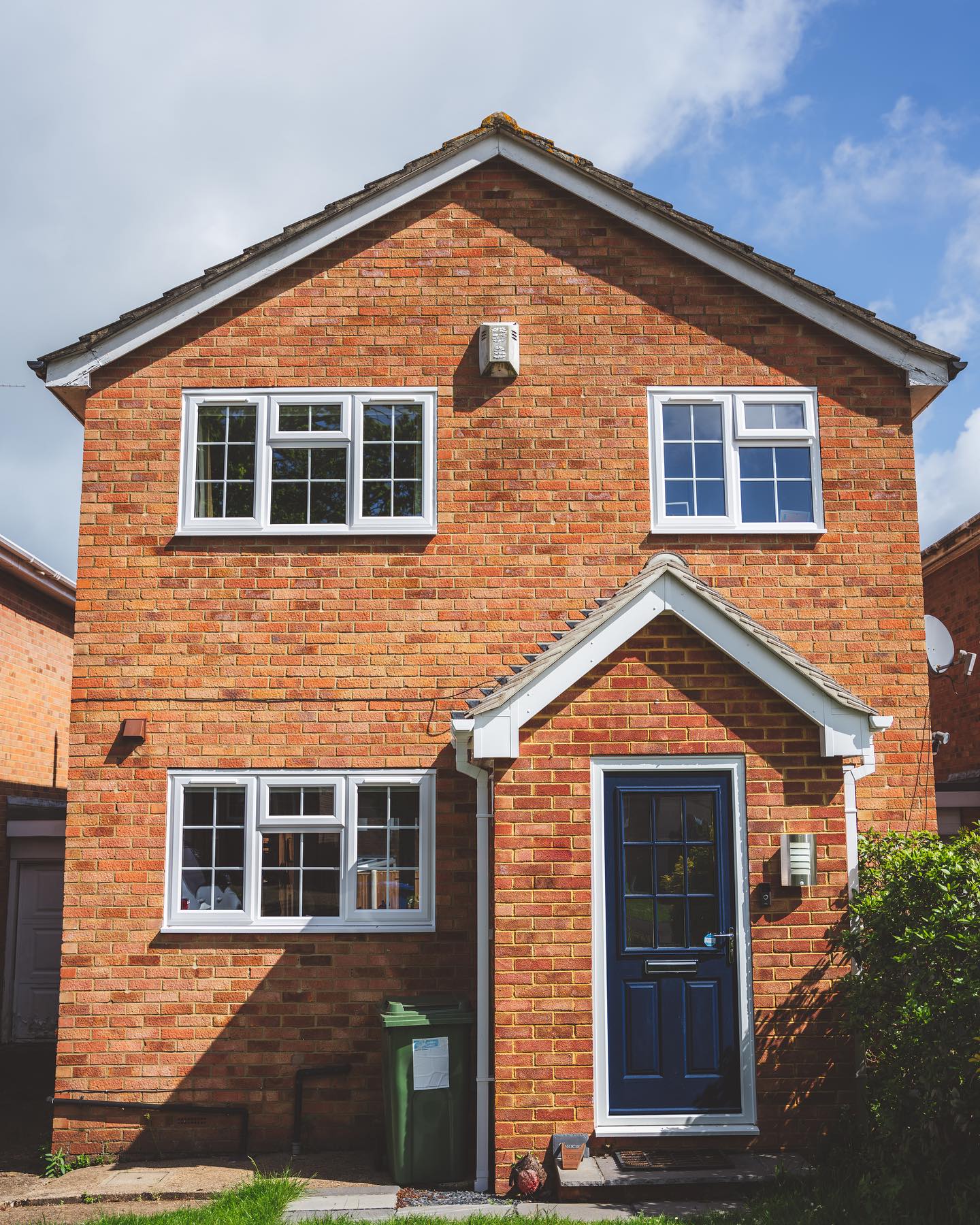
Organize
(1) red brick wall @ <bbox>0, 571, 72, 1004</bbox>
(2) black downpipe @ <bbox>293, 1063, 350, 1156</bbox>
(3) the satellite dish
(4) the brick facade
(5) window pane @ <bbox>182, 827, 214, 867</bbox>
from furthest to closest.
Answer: (1) red brick wall @ <bbox>0, 571, 72, 1004</bbox>, (4) the brick facade, (3) the satellite dish, (5) window pane @ <bbox>182, 827, 214, 867</bbox>, (2) black downpipe @ <bbox>293, 1063, 350, 1156</bbox>

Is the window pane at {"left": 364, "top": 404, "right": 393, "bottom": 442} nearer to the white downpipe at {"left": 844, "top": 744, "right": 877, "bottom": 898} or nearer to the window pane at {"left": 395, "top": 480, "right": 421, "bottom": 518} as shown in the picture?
the window pane at {"left": 395, "top": 480, "right": 421, "bottom": 518}

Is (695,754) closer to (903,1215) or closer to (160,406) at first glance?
(903,1215)

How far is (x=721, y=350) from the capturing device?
10.2m

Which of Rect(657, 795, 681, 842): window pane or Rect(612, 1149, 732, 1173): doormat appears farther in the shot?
Rect(657, 795, 681, 842): window pane

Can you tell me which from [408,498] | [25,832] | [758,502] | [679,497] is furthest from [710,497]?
[25,832]

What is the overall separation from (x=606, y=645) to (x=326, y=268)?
461 centimetres

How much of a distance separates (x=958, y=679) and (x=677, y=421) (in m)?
5.49

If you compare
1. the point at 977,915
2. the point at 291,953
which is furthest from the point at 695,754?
the point at 291,953

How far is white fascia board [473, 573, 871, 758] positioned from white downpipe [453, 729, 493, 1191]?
335mm

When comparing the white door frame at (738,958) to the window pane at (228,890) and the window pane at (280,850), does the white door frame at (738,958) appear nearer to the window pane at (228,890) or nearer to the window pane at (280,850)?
the window pane at (280,850)

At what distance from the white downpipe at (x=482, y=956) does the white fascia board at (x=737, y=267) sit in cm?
496

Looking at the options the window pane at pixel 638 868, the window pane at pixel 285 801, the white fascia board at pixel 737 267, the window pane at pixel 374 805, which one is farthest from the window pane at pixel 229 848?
the white fascia board at pixel 737 267

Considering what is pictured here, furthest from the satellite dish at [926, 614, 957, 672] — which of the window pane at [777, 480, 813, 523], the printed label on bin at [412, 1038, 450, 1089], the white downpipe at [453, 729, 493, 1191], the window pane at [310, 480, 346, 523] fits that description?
the printed label on bin at [412, 1038, 450, 1089]

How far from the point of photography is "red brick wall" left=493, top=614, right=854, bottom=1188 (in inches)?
305
